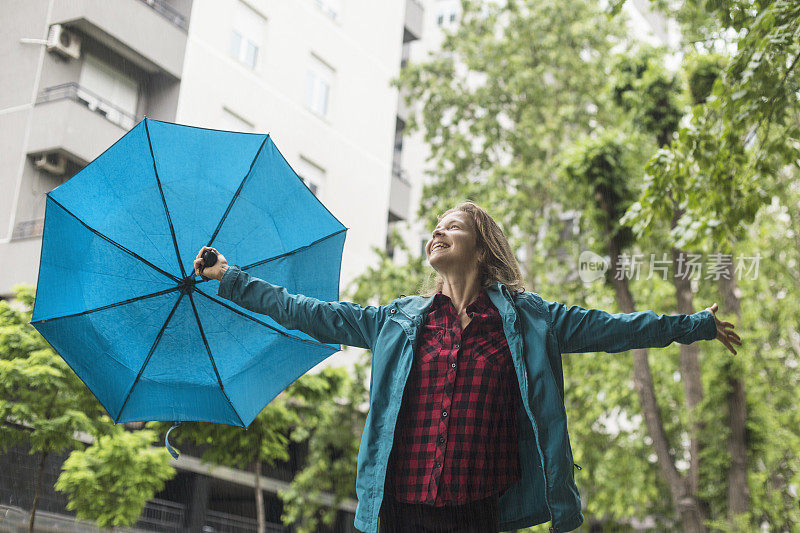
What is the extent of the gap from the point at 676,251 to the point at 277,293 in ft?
24.9

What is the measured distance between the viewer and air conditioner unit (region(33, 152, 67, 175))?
225 inches

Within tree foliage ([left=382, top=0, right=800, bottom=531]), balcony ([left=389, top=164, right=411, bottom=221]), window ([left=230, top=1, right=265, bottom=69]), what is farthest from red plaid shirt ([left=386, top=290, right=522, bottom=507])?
balcony ([left=389, top=164, right=411, bottom=221])

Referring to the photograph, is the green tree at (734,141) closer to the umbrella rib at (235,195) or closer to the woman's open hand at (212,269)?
the umbrella rib at (235,195)

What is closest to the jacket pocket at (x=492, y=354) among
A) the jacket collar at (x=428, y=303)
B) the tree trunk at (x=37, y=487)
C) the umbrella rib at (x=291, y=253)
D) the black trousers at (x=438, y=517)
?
the jacket collar at (x=428, y=303)

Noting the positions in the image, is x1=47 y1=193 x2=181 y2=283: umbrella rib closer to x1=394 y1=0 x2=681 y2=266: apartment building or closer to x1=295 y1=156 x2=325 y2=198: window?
Result: x1=295 y1=156 x2=325 y2=198: window

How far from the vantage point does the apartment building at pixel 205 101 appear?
18.7 feet

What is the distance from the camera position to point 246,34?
883cm

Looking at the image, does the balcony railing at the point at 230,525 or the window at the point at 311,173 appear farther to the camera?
the balcony railing at the point at 230,525

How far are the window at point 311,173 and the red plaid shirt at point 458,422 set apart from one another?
7.50m

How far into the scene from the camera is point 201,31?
768 centimetres

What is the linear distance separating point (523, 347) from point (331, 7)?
905cm

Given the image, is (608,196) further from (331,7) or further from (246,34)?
(246,34)

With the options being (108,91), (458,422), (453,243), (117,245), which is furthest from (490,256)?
(108,91)

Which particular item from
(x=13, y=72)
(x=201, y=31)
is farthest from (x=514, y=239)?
(x=13, y=72)
